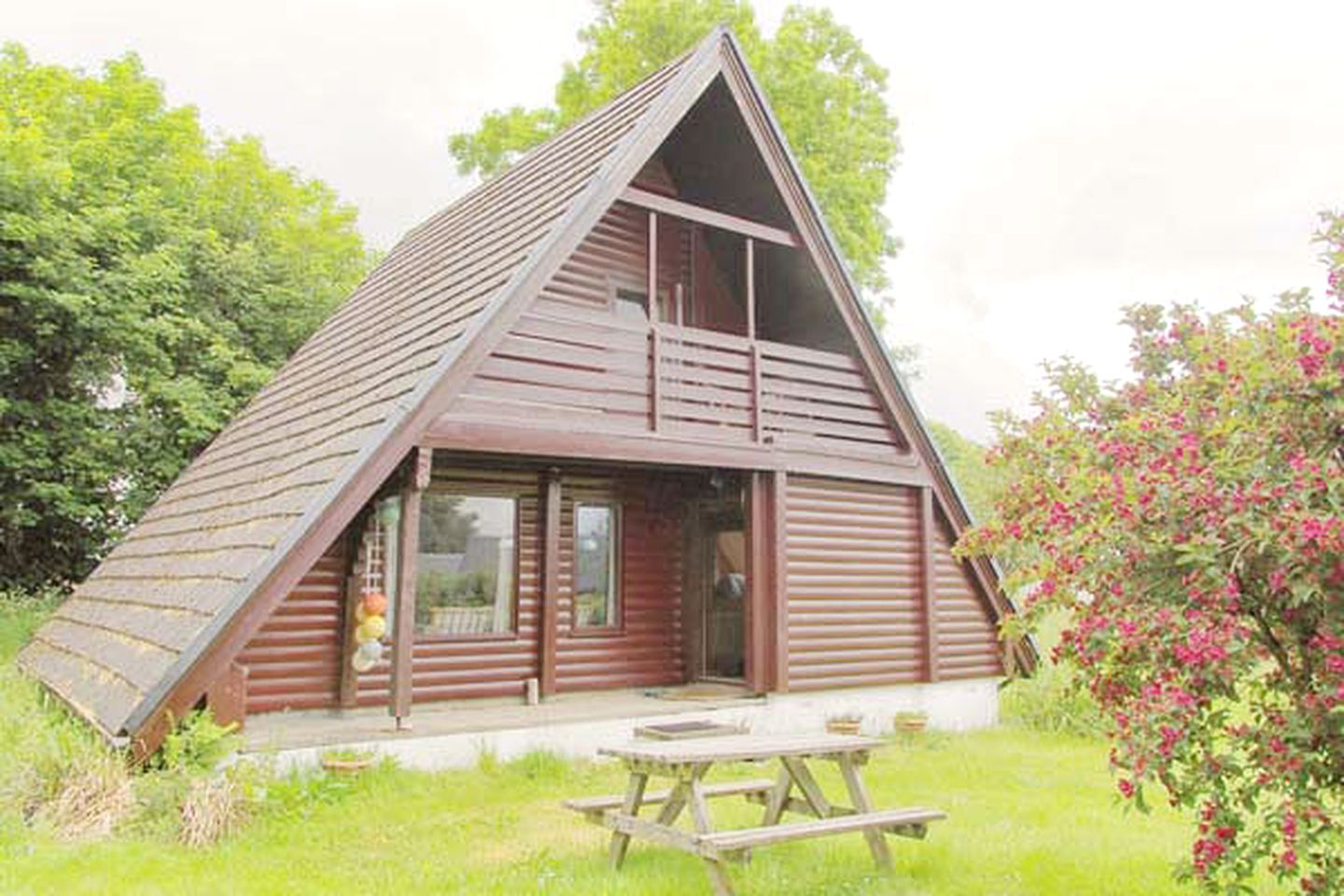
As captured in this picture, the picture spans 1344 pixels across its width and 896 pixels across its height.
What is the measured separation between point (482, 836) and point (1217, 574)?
450cm

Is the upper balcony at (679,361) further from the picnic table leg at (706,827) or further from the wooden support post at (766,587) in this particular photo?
the picnic table leg at (706,827)

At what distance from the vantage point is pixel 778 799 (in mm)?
5992

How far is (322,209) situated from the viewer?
25.0 metres

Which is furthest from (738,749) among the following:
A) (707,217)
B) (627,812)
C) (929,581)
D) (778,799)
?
(929,581)

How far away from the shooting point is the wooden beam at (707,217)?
30.2 ft

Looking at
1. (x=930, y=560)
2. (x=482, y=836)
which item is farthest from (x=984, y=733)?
(x=482, y=836)

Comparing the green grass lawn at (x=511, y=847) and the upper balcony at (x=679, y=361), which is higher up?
the upper balcony at (x=679, y=361)

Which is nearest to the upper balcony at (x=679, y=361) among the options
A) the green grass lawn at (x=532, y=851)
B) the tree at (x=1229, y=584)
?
the green grass lawn at (x=532, y=851)

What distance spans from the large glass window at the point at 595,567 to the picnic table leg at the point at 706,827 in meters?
5.34

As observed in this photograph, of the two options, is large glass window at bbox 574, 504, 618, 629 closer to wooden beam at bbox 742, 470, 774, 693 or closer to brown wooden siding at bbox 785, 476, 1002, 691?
wooden beam at bbox 742, 470, 774, 693

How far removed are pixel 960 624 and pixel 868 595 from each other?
169cm

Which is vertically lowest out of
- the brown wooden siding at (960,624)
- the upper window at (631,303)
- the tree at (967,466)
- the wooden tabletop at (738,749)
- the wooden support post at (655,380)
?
the wooden tabletop at (738,749)

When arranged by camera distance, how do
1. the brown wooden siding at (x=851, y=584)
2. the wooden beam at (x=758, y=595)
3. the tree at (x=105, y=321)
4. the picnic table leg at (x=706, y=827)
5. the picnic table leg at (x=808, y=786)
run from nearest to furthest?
the picnic table leg at (x=706, y=827)
the picnic table leg at (x=808, y=786)
the wooden beam at (x=758, y=595)
the brown wooden siding at (x=851, y=584)
the tree at (x=105, y=321)

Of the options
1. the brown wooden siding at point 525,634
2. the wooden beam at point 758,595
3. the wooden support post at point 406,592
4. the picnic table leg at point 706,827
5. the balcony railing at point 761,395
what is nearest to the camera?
the picnic table leg at point 706,827
